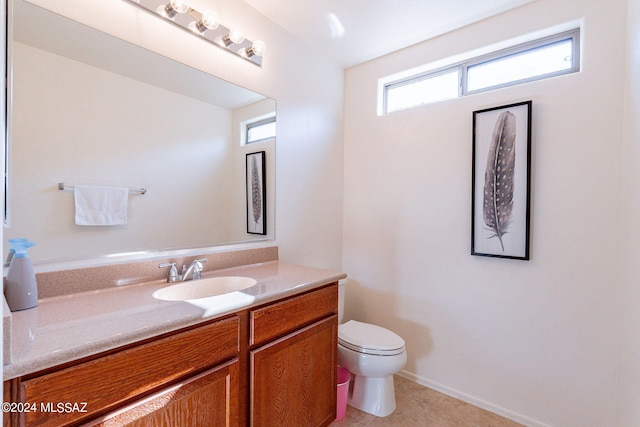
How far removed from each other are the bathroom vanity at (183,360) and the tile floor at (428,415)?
1.05 feet

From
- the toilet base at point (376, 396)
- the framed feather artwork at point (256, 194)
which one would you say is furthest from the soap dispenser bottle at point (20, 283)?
the toilet base at point (376, 396)

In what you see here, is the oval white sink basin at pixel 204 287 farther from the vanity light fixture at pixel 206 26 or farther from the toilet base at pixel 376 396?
the vanity light fixture at pixel 206 26

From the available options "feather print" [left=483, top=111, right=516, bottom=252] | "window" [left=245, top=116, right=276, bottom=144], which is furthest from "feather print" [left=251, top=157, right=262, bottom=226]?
"feather print" [left=483, top=111, right=516, bottom=252]

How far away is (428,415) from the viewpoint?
187 centimetres

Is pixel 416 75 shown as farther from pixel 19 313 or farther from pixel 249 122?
pixel 19 313

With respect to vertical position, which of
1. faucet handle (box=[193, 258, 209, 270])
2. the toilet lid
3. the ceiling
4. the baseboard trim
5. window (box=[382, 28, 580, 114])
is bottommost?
the baseboard trim

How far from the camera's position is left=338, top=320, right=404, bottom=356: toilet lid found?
5.86ft

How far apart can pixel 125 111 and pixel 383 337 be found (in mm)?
1887

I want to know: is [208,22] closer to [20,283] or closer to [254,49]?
[254,49]

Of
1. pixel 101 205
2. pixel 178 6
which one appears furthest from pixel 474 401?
pixel 178 6

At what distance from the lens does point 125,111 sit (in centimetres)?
140

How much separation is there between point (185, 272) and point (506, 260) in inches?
73.5

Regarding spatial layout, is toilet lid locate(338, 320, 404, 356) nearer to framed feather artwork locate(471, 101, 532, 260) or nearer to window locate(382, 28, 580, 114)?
framed feather artwork locate(471, 101, 532, 260)

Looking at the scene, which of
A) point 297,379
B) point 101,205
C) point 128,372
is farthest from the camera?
point 297,379
